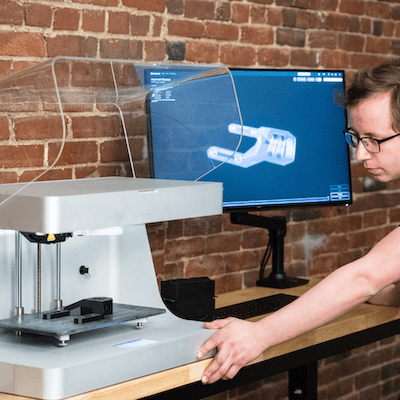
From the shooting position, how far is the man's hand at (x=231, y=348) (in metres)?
1.49

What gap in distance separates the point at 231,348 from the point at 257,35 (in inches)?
58.9

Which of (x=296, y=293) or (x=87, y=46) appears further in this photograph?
(x=296, y=293)

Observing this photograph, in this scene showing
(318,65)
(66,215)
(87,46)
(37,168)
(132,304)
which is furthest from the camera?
(318,65)

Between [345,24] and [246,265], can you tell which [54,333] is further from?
[345,24]

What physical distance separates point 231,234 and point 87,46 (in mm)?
916

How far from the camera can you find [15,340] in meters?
1.44

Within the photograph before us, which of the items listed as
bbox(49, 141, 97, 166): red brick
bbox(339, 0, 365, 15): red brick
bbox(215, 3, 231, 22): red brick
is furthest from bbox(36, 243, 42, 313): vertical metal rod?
bbox(339, 0, 365, 15): red brick

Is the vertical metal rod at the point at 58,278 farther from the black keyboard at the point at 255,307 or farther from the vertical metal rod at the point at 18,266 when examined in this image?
the black keyboard at the point at 255,307

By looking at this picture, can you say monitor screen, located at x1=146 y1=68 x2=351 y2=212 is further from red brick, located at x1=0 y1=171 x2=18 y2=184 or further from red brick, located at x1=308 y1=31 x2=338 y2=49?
red brick, located at x1=308 y1=31 x2=338 y2=49

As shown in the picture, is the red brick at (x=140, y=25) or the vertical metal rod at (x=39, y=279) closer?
the vertical metal rod at (x=39, y=279)

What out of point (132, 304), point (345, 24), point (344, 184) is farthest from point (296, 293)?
point (345, 24)

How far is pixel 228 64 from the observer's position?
256cm

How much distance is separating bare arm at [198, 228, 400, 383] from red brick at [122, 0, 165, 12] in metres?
1.15

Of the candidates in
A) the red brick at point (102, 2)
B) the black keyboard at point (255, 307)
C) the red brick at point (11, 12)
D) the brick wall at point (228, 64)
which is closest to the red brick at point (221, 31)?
the brick wall at point (228, 64)
